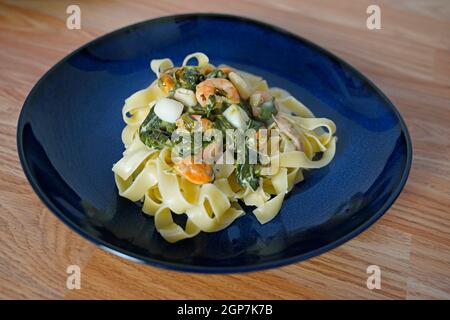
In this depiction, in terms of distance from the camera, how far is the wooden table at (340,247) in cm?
161

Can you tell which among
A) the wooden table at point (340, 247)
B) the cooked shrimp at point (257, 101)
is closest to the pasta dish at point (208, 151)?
the cooked shrimp at point (257, 101)

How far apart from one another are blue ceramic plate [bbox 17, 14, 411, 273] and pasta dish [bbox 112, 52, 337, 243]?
6 centimetres

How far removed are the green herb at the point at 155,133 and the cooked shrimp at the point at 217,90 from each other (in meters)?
0.17

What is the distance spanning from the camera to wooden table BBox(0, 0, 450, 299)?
1.61 meters

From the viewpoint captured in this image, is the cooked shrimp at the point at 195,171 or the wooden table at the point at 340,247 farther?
the cooked shrimp at the point at 195,171

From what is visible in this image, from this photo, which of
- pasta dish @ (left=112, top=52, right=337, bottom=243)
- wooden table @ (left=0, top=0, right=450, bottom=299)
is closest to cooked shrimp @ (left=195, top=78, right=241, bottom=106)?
pasta dish @ (left=112, top=52, right=337, bottom=243)

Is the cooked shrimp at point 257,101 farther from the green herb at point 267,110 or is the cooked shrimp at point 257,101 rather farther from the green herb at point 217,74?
the green herb at point 217,74

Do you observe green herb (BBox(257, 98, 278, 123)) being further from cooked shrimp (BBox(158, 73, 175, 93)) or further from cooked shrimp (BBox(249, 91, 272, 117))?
cooked shrimp (BBox(158, 73, 175, 93))

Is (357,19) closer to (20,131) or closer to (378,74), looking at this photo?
(378,74)

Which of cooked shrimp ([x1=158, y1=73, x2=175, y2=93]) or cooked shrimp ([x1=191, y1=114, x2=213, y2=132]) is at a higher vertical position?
cooked shrimp ([x1=158, y1=73, x2=175, y2=93])

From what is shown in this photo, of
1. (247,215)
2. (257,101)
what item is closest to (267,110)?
(257,101)

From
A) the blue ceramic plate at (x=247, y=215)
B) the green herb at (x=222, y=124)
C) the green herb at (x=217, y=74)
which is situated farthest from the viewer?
→ the green herb at (x=217, y=74)

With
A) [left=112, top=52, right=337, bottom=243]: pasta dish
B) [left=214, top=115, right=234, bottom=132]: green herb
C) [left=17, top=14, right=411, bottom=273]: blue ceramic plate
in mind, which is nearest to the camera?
[left=17, top=14, right=411, bottom=273]: blue ceramic plate
